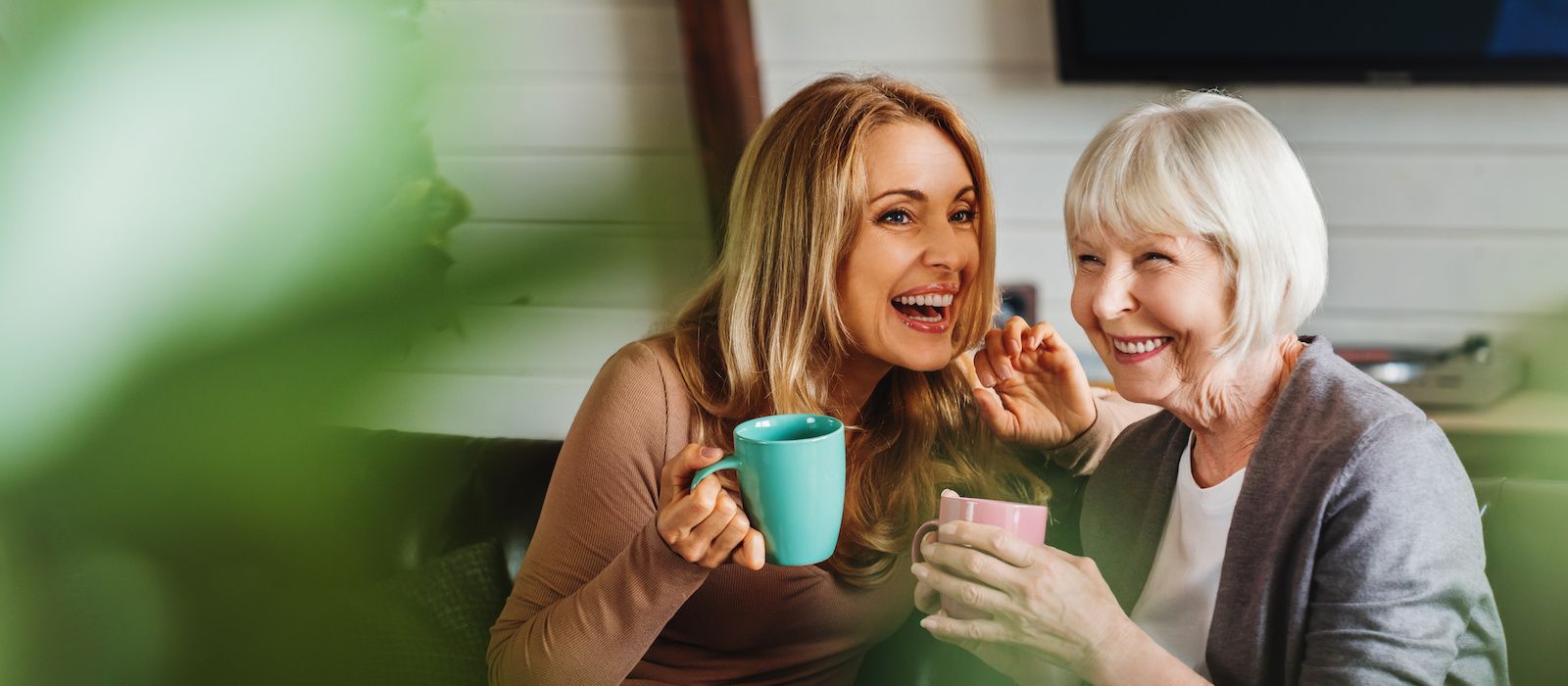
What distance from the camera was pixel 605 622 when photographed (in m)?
0.87

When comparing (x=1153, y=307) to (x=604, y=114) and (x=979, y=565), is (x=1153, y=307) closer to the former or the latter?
(x=979, y=565)

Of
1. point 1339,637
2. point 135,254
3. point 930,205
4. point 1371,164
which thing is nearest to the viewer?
point 135,254

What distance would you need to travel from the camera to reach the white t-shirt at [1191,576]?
0.90m

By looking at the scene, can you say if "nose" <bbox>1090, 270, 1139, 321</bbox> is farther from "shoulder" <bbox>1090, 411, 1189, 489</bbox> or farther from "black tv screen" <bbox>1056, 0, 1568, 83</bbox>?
"black tv screen" <bbox>1056, 0, 1568, 83</bbox>

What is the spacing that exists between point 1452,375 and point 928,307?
1178mm

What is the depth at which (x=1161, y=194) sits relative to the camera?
0.82 m

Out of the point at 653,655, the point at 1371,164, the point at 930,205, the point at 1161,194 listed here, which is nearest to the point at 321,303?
the point at 1161,194

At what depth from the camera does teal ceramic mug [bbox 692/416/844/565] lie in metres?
0.72

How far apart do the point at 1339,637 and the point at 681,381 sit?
57cm

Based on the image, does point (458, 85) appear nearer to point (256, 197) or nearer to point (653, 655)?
point (256, 197)

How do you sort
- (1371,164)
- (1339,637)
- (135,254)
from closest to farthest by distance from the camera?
(135,254) → (1339,637) → (1371,164)

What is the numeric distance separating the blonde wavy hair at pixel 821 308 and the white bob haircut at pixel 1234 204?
233 mm

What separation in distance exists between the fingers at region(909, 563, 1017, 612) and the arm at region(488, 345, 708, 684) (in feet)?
0.49

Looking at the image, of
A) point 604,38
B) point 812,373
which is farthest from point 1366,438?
point 604,38
